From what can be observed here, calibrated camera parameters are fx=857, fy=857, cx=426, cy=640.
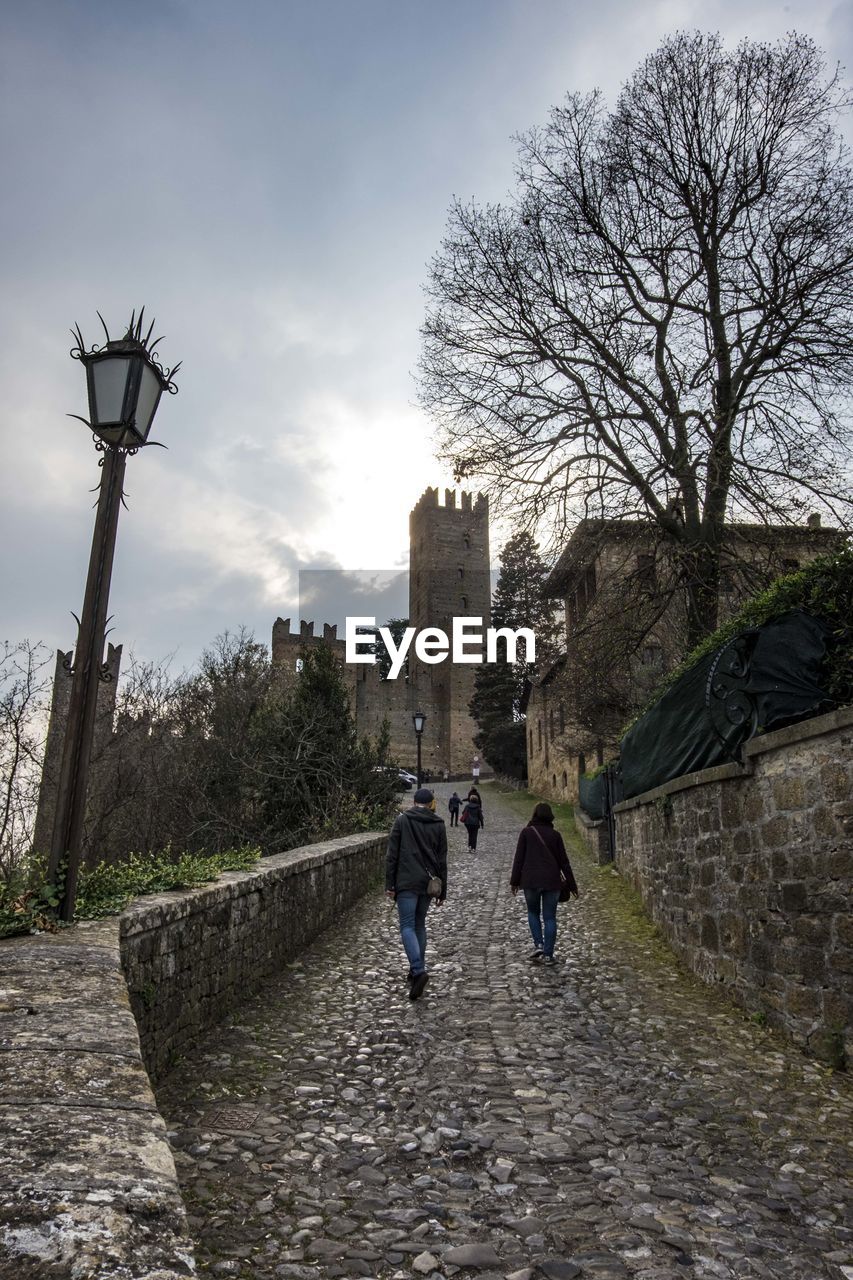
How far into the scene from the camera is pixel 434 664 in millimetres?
69375

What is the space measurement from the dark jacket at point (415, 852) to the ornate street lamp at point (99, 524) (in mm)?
3249

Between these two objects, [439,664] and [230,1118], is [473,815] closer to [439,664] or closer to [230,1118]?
[230,1118]

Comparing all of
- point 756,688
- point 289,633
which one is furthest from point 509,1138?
point 289,633

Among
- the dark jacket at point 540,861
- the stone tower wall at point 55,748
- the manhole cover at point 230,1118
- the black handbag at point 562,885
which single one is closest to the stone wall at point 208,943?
the manhole cover at point 230,1118

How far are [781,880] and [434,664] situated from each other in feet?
210

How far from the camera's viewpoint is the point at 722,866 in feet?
22.0

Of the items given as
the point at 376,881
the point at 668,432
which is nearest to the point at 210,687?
the point at 376,881

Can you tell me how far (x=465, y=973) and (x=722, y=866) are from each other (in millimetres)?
2508

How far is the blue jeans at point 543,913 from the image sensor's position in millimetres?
8172

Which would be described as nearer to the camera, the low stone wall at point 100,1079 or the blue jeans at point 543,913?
the low stone wall at point 100,1079

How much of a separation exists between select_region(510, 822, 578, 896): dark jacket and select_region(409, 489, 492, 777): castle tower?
56439 millimetres

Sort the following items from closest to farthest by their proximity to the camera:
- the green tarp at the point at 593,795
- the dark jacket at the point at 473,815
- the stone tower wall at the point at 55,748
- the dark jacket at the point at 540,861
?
the dark jacket at the point at 540,861 → the stone tower wall at the point at 55,748 → the green tarp at the point at 593,795 → the dark jacket at the point at 473,815

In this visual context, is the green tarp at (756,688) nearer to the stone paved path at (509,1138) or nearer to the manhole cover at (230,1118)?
the stone paved path at (509,1138)

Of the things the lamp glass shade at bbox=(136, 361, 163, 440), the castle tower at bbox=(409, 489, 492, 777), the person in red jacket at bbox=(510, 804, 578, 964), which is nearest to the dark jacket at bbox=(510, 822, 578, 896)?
the person in red jacket at bbox=(510, 804, 578, 964)
